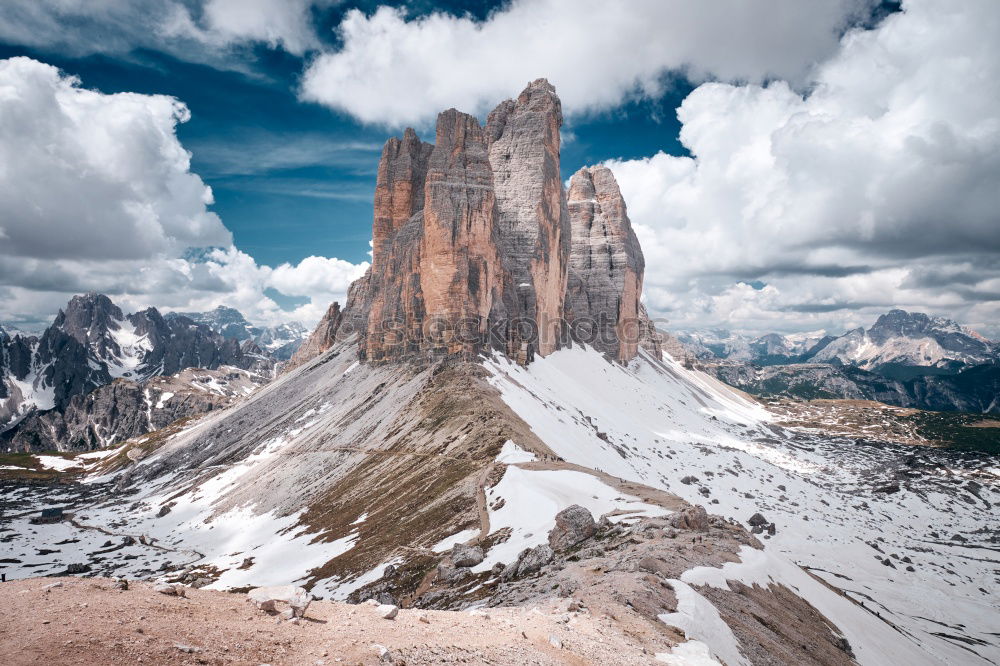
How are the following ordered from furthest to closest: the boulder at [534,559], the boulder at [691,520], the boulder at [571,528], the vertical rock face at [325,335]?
the vertical rock face at [325,335] < the boulder at [571,528] < the boulder at [691,520] < the boulder at [534,559]

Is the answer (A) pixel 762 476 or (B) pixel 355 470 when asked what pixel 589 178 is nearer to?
(A) pixel 762 476

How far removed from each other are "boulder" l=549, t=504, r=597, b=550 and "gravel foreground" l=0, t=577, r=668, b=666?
29.4 feet

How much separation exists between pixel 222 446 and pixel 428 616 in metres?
101

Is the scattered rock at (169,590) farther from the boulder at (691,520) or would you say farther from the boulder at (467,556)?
the boulder at (691,520)

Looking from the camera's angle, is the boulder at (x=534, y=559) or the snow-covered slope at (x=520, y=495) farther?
the snow-covered slope at (x=520, y=495)

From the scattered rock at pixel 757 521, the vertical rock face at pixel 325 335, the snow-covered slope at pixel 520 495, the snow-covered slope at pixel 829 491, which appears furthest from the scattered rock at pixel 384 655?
the vertical rock face at pixel 325 335

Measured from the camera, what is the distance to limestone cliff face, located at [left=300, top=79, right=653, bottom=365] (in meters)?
81.0

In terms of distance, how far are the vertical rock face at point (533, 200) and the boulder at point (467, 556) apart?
7273 cm

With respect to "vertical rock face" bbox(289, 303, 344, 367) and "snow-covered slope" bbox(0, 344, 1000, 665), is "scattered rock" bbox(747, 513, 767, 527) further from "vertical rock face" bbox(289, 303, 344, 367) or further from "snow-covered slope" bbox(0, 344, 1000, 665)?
"vertical rock face" bbox(289, 303, 344, 367)

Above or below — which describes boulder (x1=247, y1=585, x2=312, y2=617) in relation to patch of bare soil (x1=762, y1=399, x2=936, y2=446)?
above

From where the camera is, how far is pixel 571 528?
74.3ft

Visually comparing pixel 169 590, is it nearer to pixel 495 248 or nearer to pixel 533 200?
pixel 495 248

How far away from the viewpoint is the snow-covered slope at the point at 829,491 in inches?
1184

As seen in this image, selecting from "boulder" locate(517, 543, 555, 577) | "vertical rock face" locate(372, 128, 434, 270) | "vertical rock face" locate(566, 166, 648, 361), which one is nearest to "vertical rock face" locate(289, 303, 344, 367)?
"vertical rock face" locate(372, 128, 434, 270)
